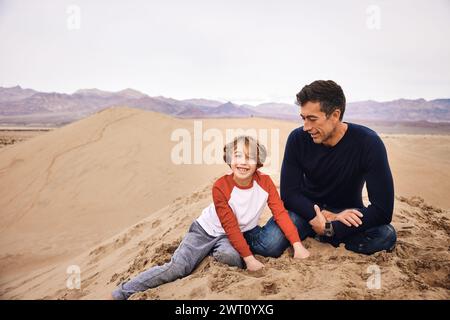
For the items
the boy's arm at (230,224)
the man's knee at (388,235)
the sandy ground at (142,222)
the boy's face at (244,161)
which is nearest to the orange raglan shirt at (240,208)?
the boy's arm at (230,224)

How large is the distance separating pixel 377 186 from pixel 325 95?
0.64 meters

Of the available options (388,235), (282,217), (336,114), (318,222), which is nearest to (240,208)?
(282,217)

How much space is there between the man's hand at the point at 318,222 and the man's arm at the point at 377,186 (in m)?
0.15

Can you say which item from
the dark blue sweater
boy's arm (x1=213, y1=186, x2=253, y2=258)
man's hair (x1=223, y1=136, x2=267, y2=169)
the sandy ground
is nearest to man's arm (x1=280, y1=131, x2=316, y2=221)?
the dark blue sweater

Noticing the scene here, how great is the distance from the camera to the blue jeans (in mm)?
2258

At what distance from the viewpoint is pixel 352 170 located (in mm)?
2230

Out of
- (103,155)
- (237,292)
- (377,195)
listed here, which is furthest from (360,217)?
(103,155)

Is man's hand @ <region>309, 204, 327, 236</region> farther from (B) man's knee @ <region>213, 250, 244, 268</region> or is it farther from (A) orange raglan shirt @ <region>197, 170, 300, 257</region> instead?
(B) man's knee @ <region>213, 250, 244, 268</region>

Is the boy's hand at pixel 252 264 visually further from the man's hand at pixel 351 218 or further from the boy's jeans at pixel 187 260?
the man's hand at pixel 351 218

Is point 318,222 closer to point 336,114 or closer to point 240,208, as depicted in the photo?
point 240,208

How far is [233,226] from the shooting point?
7.08ft

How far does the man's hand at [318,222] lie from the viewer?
7.39ft

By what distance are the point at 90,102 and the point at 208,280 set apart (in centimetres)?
7347
